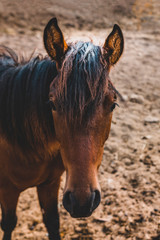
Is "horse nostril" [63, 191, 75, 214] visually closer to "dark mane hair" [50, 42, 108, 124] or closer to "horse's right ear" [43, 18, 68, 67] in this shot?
"dark mane hair" [50, 42, 108, 124]

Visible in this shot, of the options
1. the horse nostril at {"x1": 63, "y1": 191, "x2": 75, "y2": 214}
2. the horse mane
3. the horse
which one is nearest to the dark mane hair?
the horse

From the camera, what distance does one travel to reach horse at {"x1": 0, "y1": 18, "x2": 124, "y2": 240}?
1492 mm

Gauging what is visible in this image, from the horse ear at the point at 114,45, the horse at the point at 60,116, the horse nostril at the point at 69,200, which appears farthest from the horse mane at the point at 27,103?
the horse nostril at the point at 69,200

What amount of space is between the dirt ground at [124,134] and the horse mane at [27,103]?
466mm

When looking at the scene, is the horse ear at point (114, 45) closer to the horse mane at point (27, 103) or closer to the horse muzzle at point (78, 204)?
the horse mane at point (27, 103)

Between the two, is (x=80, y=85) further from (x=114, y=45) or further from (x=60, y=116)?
(x=114, y=45)

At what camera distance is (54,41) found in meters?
1.67

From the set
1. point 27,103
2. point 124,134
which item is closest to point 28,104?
point 27,103

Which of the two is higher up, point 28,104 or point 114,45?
point 114,45

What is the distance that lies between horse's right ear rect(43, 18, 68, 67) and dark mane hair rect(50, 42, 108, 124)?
3.3 inches

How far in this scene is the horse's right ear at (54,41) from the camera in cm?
164

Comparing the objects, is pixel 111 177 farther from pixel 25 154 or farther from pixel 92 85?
pixel 92 85

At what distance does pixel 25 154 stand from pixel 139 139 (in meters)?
2.46

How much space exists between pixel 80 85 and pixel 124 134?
9.30 ft
